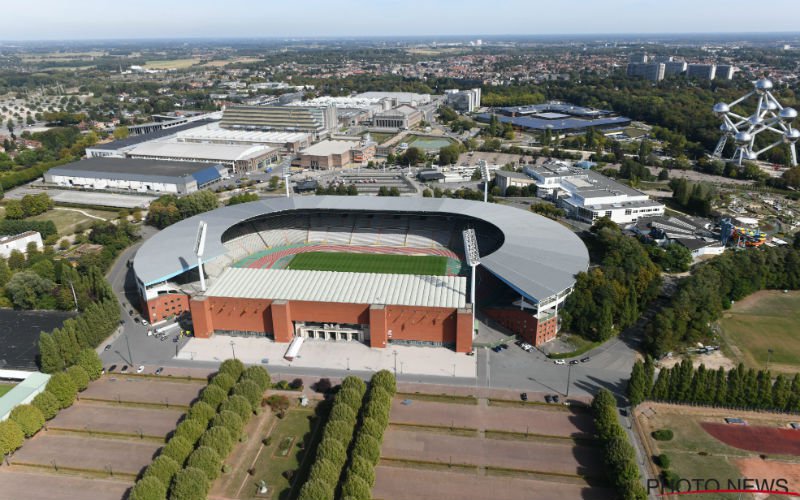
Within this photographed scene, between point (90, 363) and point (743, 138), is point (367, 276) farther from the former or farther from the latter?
point (743, 138)

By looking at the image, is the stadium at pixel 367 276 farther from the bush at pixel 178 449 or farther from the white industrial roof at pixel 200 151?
the white industrial roof at pixel 200 151

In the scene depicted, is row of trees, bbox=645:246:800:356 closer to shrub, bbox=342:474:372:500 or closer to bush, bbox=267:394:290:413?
shrub, bbox=342:474:372:500

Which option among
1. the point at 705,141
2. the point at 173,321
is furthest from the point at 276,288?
the point at 705,141

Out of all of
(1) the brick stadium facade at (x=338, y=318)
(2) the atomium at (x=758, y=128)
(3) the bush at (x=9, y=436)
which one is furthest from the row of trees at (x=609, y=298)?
(2) the atomium at (x=758, y=128)

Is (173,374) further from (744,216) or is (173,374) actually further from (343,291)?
(744,216)

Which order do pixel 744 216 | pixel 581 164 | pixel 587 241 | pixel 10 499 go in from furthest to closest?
pixel 581 164
pixel 744 216
pixel 587 241
pixel 10 499

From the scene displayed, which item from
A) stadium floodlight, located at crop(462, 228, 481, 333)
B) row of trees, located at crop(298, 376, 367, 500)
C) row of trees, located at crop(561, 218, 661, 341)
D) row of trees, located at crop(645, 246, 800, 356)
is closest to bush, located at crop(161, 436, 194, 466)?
row of trees, located at crop(298, 376, 367, 500)
